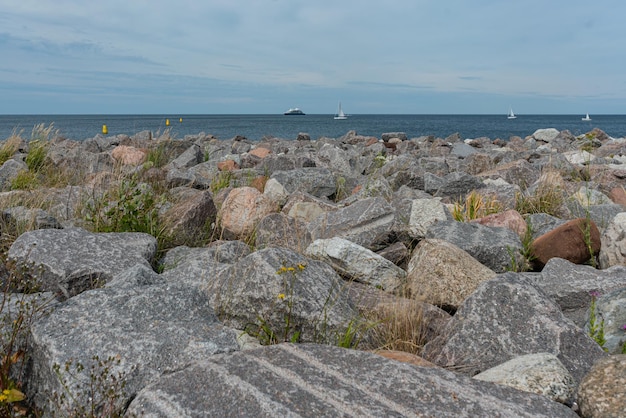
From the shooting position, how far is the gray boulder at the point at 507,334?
328 centimetres

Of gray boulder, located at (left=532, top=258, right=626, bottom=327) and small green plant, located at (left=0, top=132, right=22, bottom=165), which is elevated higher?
small green plant, located at (left=0, top=132, right=22, bottom=165)

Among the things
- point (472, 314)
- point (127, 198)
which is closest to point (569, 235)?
point (472, 314)

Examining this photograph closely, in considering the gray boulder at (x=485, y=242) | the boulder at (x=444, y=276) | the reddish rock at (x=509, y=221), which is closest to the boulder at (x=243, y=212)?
the gray boulder at (x=485, y=242)

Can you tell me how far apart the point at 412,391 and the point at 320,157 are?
429 inches

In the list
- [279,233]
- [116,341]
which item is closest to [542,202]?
[279,233]

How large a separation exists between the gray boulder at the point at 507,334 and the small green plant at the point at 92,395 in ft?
6.12

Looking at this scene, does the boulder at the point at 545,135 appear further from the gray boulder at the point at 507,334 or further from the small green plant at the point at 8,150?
the gray boulder at the point at 507,334

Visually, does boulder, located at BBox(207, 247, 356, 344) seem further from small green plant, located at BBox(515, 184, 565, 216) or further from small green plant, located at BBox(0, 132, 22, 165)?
small green plant, located at BBox(0, 132, 22, 165)

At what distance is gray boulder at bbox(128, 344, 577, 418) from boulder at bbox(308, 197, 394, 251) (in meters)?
2.69

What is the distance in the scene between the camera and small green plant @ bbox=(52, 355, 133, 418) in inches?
94.6

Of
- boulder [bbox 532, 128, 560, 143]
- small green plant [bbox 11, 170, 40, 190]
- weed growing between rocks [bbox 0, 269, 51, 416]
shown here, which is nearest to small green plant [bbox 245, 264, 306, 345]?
weed growing between rocks [bbox 0, 269, 51, 416]

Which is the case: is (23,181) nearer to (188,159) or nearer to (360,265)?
(188,159)

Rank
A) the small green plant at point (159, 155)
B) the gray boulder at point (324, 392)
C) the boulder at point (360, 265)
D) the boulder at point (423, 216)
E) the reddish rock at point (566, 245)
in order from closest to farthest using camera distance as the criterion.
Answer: the gray boulder at point (324, 392), the boulder at point (360, 265), the reddish rock at point (566, 245), the boulder at point (423, 216), the small green plant at point (159, 155)

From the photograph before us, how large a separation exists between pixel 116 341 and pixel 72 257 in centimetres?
156
